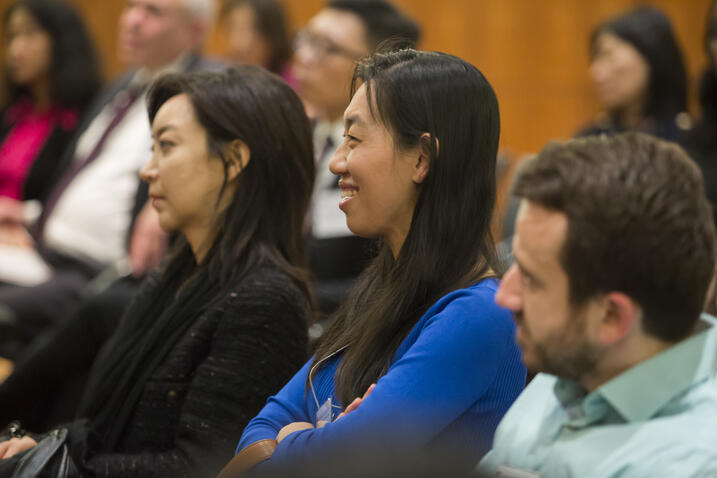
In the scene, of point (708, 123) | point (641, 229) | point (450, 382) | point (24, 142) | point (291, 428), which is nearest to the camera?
point (641, 229)

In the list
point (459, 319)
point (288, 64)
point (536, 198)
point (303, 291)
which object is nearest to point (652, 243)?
point (536, 198)

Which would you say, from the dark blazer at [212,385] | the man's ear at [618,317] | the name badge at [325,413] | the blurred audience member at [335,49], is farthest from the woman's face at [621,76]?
the man's ear at [618,317]

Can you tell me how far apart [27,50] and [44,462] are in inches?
129

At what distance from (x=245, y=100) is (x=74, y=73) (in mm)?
2753

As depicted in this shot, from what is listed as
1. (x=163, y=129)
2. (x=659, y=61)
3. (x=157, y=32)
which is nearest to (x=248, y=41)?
(x=157, y=32)

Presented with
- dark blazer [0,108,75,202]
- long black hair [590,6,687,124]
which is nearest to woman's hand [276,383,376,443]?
long black hair [590,6,687,124]

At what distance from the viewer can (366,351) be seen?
1598 mm

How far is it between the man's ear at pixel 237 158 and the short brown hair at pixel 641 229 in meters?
1.02

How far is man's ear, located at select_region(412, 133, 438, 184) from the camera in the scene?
5.26 feet

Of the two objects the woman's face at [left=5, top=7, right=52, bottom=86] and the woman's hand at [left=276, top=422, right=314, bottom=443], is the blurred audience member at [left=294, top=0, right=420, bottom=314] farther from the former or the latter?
the woman's hand at [left=276, top=422, right=314, bottom=443]

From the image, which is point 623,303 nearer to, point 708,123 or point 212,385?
point 212,385

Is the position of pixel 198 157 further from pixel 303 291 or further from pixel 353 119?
pixel 353 119

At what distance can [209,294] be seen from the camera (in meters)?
2.02

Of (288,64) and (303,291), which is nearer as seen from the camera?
(303,291)
